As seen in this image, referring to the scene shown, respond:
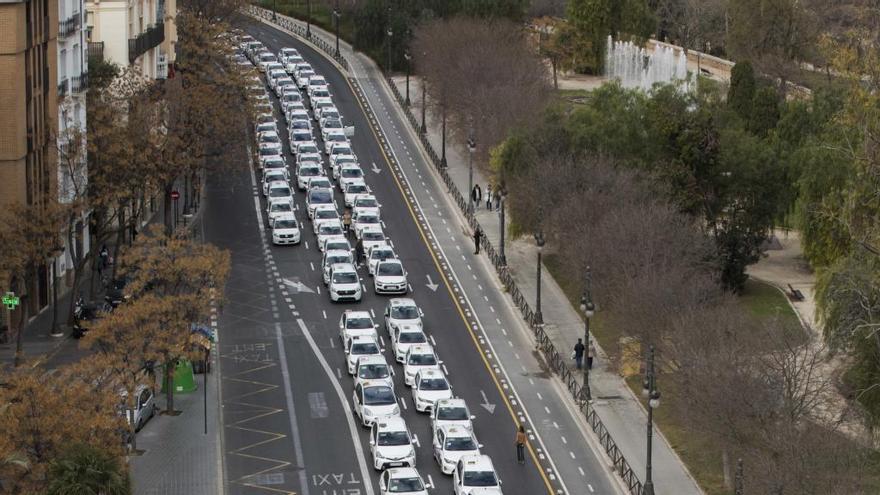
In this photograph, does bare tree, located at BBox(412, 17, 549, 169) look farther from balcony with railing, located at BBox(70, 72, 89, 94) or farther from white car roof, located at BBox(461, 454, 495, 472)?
white car roof, located at BBox(461, 454, 495, 472)

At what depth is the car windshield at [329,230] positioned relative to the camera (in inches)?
4063

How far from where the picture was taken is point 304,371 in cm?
8375

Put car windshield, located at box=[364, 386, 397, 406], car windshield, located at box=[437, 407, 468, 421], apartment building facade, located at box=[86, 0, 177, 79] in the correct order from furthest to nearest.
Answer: apartment building facade, located at box=[86, 0, 177, 79] → car windshield, located at box=[364, 386, 397, 406] → car windshield, located at box=[437, 407, 468, 421]

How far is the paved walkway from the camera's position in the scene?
2793 inches

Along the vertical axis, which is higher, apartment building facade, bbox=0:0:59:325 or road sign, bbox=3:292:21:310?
apartment building facade, bbox=0:0:59:325

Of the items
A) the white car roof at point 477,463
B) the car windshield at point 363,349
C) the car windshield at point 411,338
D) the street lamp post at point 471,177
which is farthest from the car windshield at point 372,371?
the street lamp post at point 471,177

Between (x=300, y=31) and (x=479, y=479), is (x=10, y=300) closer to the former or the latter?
(x=479, y=479)

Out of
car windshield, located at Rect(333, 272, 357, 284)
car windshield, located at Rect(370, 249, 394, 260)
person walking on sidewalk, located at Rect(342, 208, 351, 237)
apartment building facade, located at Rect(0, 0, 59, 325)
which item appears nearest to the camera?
apartment building facade, located at Rect(0, 0, 59, 325)

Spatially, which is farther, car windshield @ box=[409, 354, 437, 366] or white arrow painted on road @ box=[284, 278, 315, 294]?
white arrow painted on road @ box=[284, 278, 315, 294]

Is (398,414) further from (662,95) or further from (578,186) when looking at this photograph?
(662,95)

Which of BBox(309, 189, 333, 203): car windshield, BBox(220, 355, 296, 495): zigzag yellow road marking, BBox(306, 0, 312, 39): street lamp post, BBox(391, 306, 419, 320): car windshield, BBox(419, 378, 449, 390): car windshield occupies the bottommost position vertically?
BBox(220, 355, 296, 495): zigzag yellow road marking

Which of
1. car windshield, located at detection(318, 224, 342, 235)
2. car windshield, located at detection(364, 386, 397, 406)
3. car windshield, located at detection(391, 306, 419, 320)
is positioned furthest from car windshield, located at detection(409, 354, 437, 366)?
car windshield, located at detection(318, 224, 342, 235)

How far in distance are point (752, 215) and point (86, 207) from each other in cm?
3587

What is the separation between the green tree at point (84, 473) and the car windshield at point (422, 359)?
81.1ft
